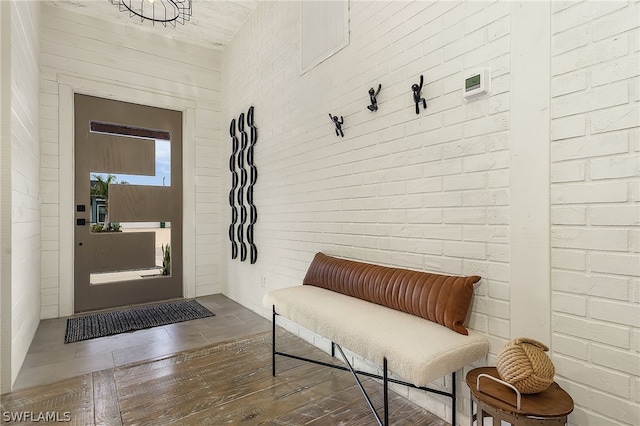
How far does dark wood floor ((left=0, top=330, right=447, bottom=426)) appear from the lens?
180 cm

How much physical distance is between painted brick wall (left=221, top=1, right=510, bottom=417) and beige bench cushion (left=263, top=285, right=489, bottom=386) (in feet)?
0.78

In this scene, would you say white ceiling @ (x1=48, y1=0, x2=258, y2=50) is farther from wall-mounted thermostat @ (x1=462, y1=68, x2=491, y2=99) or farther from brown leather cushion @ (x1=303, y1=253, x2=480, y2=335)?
brown leather cushion @ (x1=303, y1=253, x2=480, y2=335)

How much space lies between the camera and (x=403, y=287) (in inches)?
72.6

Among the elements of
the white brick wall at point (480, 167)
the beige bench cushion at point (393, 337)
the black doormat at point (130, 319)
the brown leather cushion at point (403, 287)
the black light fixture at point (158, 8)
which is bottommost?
the black doormat at point (130, 319)

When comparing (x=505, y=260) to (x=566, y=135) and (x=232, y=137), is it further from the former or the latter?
(x=232, y=137)

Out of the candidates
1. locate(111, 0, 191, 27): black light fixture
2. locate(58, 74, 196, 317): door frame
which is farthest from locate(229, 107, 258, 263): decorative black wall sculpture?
locate(111, 0, 191, 27): black light fixture

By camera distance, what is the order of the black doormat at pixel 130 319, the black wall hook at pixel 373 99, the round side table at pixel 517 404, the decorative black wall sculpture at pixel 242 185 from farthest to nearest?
1. the decorative black wall sculpture at pixel 242 185
2. the black doormat at pixel 130 319
3. the black wall hook at pixel 373 99
4. the round side table at pixel 517 404

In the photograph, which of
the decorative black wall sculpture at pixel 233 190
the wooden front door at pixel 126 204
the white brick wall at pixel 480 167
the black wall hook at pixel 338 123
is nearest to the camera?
the white brick wall at pixel 480 167

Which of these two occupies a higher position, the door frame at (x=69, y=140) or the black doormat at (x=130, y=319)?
the door frame at (x=69, y=140)

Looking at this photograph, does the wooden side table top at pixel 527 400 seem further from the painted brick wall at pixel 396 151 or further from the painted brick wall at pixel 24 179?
the painted brick wall at pixel 24 179

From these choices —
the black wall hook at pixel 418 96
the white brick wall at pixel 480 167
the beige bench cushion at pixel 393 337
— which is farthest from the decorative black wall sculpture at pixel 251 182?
the black wall hook at pixel 418 96

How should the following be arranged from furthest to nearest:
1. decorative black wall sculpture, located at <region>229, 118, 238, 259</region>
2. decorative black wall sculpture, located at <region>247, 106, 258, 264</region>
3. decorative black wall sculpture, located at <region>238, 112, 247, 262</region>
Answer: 1. decorative black wall sculpture, located at <region>229, 118, 238, 259</region>
2. decorative black wall sculpture, located at <region>238, 112, 247, 262</region>
3. decorative black wall sculpture, located at <region>247, 106, 258, 264</region>

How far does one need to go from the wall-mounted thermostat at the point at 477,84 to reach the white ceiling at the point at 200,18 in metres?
2.92

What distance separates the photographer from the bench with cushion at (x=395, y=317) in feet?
4.51
